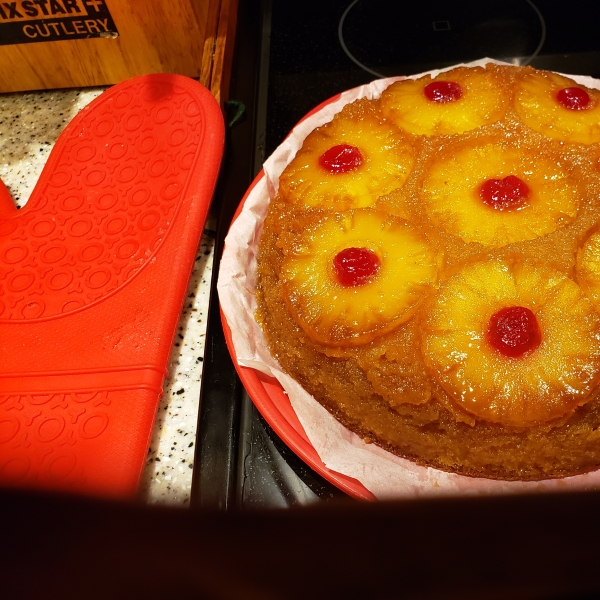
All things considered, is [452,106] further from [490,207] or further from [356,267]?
[356,267]

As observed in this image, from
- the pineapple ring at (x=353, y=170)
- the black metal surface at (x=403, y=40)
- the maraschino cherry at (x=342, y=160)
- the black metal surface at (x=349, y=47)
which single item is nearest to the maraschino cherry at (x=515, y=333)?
the pineapple ring at (x=353, y=170)

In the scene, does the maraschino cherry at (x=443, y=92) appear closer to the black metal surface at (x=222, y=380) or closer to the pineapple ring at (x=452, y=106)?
the pineapple ring at (x=452, y=106)

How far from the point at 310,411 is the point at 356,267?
46 cm

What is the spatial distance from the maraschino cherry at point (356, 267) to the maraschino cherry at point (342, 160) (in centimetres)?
38

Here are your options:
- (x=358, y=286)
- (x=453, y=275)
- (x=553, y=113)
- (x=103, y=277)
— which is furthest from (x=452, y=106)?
(x=103, y=277)

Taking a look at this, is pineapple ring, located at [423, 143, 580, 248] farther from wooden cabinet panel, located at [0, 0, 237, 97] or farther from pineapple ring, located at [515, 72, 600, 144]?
wooden cabinet panel, located at [0, 0, 237, 97]

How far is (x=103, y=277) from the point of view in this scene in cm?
199

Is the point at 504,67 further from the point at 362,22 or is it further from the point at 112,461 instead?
the point at 112,461

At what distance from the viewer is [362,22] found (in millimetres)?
2910

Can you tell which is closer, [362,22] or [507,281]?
[507,281]

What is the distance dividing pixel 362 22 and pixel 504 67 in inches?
43.2

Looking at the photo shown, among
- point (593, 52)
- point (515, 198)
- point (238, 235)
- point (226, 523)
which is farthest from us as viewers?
point (593, 52)

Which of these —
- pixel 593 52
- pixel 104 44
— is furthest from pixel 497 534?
pixel 593 52

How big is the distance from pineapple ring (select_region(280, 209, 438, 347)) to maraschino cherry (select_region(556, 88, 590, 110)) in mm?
787
